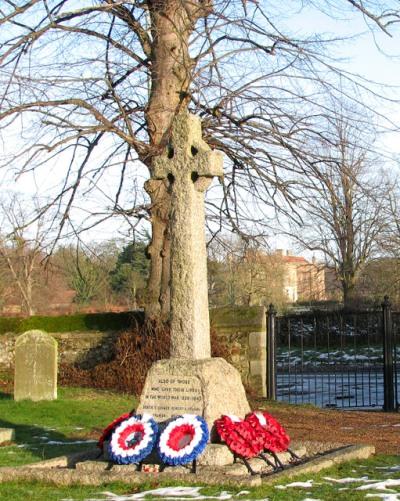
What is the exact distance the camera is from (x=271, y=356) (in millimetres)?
15867

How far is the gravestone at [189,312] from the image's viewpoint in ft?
24.9

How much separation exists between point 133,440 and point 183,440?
519 millimetres

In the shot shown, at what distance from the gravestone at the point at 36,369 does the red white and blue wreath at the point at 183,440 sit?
717 centimetres

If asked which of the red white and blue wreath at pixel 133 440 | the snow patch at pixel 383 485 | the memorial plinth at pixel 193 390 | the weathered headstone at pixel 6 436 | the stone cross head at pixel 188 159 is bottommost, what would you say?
the weathered headstone at pixel 6 436

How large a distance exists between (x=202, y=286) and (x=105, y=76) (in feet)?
25.0

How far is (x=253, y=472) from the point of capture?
23.3ft

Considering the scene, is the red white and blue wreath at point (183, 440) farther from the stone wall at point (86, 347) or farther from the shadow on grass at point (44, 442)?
the stone wall at point (86, 347)

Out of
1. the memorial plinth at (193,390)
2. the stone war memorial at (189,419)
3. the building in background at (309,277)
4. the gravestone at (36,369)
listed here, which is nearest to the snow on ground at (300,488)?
the stone war memorial at (189,419)

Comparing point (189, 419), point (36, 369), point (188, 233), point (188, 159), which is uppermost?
point (188, 159)

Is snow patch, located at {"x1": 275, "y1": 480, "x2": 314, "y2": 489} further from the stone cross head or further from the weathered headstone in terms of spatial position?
the weathered headstone


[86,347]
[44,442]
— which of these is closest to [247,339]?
[86,347]

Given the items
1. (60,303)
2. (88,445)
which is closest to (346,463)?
(88,445)

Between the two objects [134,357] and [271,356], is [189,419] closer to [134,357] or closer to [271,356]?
[271,356]

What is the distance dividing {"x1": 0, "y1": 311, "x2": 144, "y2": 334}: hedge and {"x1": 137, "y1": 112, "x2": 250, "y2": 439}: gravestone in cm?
909
